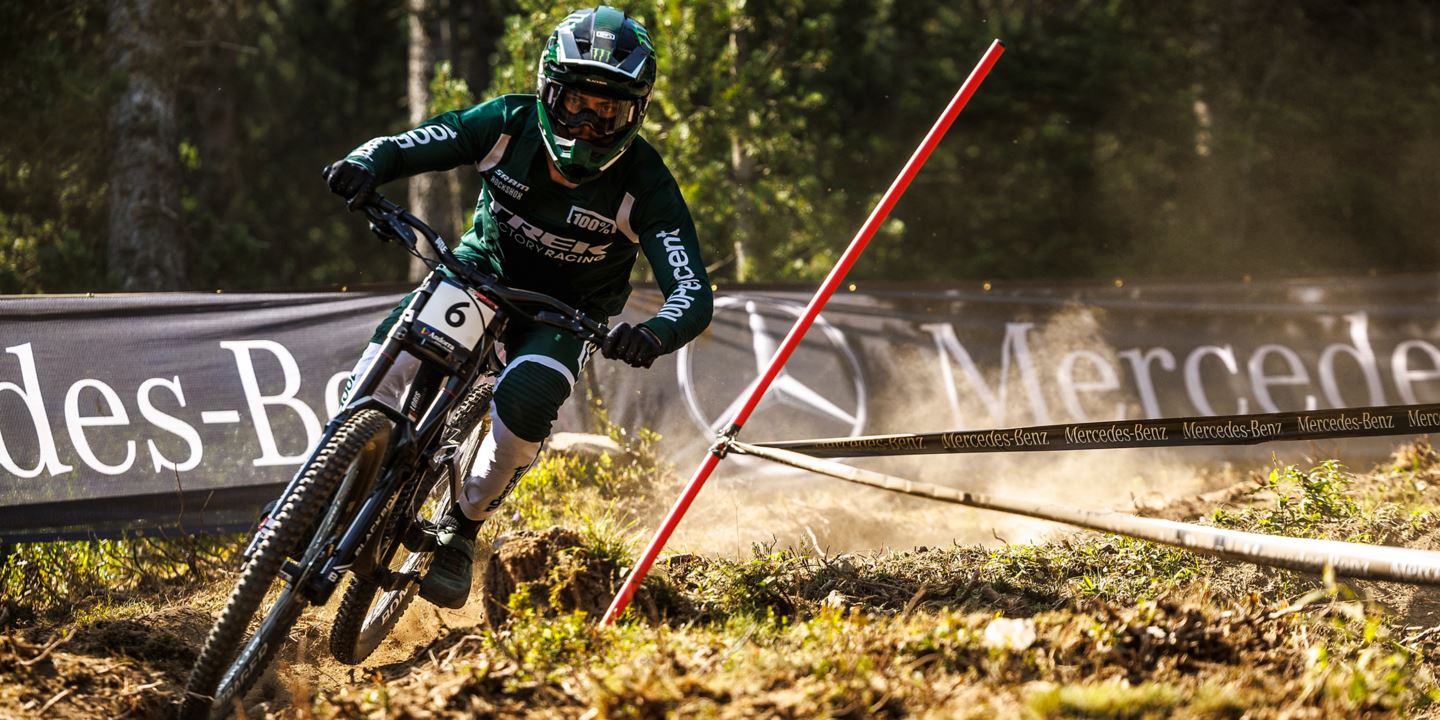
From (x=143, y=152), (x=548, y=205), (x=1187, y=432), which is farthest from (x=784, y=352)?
(x=143, y=152)

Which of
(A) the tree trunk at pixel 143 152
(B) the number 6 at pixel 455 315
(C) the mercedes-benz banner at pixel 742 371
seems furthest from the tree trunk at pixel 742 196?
(B) the number 6 at pixel 455 315

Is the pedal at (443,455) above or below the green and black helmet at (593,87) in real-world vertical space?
below

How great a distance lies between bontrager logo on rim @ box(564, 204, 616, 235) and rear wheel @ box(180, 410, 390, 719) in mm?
1350

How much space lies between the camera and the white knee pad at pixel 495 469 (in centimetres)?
479

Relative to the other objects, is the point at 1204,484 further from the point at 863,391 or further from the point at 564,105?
the point at 564,105

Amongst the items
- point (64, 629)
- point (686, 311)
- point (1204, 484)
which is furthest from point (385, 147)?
point (1204, 484)

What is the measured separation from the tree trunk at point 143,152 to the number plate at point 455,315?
10930mm

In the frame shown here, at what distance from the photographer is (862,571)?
5312 mm

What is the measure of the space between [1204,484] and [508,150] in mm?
6756

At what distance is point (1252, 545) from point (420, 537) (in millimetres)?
2999

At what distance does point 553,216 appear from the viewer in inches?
202

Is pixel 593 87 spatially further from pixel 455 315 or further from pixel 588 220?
pixel 455 315

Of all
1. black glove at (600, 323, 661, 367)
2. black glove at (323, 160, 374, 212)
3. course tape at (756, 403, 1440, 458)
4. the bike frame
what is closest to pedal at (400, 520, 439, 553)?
the bike frame

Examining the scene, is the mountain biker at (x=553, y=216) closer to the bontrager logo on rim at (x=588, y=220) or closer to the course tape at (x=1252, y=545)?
the bontrager logo on rim at (x=588, y=220)
